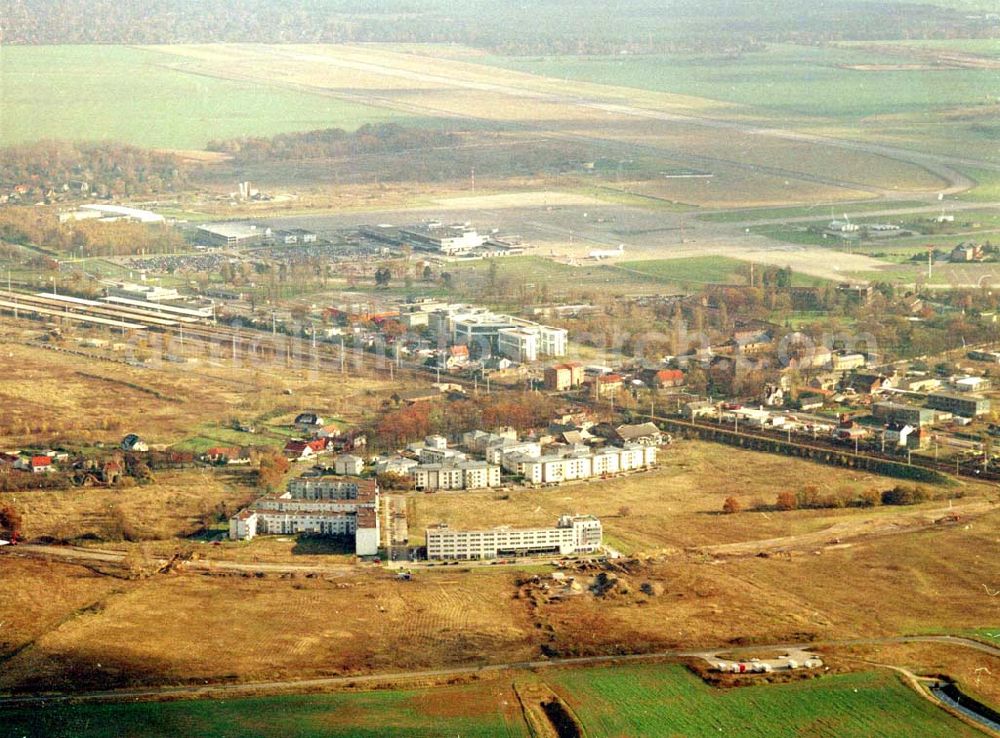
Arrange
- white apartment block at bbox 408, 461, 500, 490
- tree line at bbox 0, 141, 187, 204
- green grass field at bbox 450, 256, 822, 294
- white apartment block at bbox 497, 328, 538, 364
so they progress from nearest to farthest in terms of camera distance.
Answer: white apartment block at bbox 408, 461, 500, 490
white apartment block at bbox 497, 328, 538, 364
green grass field at bbox 450, 256, 822, 294
tree line at bbox 0, 141, 187, 204

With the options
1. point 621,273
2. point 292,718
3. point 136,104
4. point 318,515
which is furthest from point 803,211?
point 292,718

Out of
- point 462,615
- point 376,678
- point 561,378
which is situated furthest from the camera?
point 561,378

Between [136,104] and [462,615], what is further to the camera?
[136,104]

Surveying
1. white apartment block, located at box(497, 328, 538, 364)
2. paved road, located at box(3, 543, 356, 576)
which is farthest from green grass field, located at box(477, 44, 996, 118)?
paved road, located at box(3, 543, 356, 576)

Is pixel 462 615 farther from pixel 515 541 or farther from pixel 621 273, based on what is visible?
pixel 621 273

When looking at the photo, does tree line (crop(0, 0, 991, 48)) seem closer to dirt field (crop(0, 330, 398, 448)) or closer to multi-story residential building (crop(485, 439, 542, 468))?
dirt field (crop(0, 330, 398, 448))

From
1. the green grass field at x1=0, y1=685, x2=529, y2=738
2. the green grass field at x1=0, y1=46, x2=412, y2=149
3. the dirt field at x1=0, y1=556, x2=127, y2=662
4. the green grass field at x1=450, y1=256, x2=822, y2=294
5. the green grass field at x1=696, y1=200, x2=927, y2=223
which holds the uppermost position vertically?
the green grass field at x1=0, y1=46, x2=412, y2=149

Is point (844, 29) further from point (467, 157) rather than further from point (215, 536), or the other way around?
point (215, 536)
